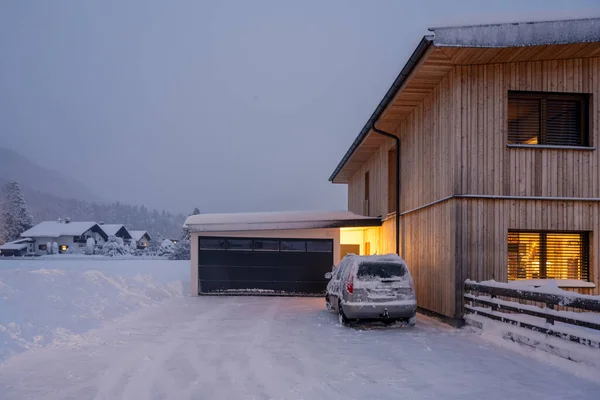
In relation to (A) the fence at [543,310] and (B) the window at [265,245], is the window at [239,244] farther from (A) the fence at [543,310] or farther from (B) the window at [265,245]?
(A) the fence at [543,310]

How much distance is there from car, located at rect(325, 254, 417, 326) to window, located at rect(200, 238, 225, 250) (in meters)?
9.01

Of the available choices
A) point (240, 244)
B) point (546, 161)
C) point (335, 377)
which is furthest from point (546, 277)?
point (240, 244)

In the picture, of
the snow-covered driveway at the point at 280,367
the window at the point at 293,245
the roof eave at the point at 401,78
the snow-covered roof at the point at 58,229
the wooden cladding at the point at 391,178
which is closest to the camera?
the snow-covered driveway at the point at 280,367

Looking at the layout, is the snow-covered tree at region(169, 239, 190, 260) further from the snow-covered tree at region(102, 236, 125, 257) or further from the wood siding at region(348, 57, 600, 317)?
the wood siding at region(348, 57, 600, 317)

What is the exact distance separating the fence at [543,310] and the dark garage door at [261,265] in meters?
9.38

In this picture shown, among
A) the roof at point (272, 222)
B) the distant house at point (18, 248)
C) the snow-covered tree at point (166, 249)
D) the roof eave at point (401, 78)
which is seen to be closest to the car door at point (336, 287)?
the roof eave at point (401, 78)

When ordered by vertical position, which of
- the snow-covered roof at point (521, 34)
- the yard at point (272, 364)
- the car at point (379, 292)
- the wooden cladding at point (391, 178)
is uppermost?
the snow-covered roof at point (521, 34)

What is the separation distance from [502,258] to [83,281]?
12365 mm

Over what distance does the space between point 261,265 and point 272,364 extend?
40.0 feet

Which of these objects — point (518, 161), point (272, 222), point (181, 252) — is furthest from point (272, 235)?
point (181, 252)

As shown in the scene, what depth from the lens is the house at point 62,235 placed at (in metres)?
76.2

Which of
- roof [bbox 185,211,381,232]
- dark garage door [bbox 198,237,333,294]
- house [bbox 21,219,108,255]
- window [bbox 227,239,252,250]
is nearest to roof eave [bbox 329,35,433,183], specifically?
roof [bbox 185,211,381,232]

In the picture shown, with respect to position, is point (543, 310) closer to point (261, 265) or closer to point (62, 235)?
point (261, 265)

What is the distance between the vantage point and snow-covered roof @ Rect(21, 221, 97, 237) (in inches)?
2995
